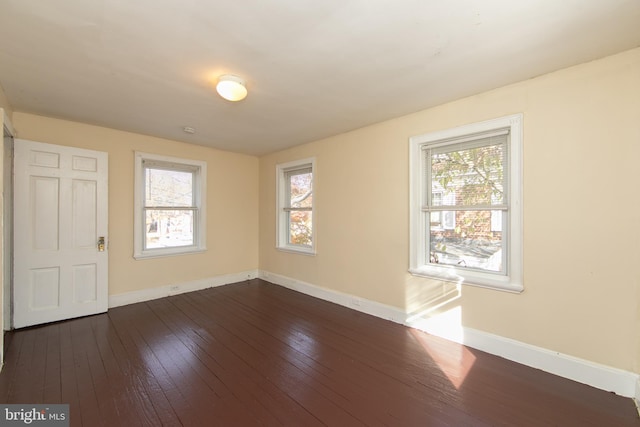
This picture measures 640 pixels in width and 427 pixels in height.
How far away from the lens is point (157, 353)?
2.54m

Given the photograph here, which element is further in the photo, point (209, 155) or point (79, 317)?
point (209, 155)

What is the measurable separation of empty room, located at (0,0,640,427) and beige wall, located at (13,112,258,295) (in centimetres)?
4

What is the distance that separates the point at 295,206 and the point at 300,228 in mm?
405

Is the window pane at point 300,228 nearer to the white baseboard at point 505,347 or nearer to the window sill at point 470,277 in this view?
the white baseboard at point 505,347

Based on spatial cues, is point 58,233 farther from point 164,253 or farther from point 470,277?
point 470,277

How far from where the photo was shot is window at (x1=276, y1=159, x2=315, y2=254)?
180 inches

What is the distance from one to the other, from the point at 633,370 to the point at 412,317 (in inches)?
66.2

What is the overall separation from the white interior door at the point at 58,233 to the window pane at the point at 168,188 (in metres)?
0.68

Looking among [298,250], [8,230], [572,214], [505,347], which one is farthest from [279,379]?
[8,230]

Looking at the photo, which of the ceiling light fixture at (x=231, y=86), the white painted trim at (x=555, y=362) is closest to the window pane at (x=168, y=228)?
the ceiling light fixture at (x=231, y=86)

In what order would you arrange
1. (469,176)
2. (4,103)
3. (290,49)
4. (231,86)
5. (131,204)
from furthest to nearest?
(131,204) < (469,176) < (4,103) < (231,86) < (290,49)

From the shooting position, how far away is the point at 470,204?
109 inches

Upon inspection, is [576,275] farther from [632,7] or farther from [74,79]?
[74,79]

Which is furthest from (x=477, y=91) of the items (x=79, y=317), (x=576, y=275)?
(x=79, y=317)
